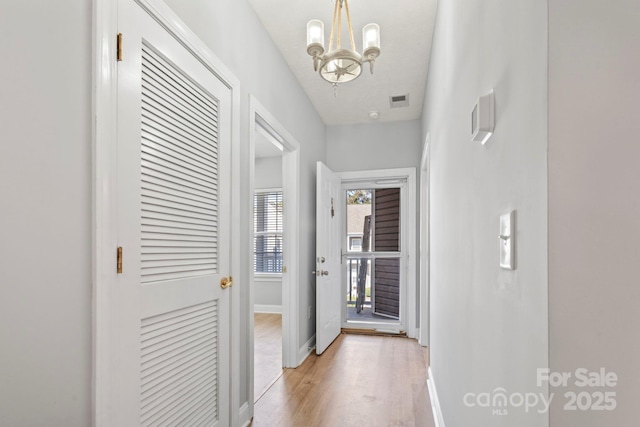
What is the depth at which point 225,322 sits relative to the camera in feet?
6.31

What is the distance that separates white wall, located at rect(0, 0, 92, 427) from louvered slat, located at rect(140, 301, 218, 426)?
→ 12.1 inches

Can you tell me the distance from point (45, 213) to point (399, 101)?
3470 millimetres

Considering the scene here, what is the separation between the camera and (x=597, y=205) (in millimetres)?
538

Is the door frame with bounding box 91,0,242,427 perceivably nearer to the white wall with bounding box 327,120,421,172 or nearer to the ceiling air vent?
the ceiling air vent

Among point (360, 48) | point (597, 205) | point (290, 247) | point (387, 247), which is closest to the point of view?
point (597, 205)

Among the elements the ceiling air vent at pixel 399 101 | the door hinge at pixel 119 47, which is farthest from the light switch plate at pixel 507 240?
the ceiling air vent at pixel 399 101

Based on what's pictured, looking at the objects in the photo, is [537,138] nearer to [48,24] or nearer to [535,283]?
[535,283]

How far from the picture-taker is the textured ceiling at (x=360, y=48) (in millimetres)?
2324

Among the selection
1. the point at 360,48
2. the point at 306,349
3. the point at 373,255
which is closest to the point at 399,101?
the point at 360,48

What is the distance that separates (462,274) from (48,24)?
161 centimetres

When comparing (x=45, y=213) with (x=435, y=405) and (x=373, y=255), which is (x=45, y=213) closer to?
(x=435, y=405)

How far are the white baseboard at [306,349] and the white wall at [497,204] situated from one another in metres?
1.80

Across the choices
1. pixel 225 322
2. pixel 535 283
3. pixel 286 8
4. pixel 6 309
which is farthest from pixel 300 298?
pixel 535 283

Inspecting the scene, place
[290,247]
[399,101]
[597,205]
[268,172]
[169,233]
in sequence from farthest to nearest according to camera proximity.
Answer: [268,172], [399,101], [290,247], [169,233], [597,205]
